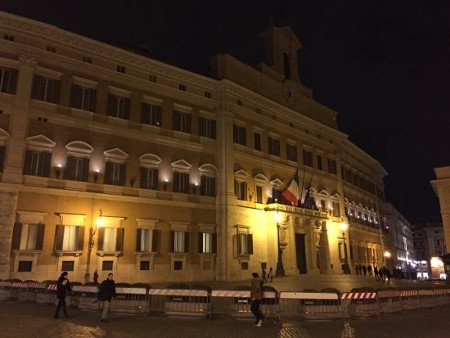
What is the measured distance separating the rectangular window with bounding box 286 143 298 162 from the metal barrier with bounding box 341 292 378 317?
2570 centimetres

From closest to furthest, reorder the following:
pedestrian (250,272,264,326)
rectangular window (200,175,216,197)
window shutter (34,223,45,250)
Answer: pedestrian (250,272,264,326) → window shutter (34,223,45,250) → rectangular window (200,175,216,197)

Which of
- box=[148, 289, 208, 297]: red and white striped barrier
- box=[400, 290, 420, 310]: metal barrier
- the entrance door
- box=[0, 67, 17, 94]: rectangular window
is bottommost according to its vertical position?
box=[400, 290, 420, 310]: metal barrier

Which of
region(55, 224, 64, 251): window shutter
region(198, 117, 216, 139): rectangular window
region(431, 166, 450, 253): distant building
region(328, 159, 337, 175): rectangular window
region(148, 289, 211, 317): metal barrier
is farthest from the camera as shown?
region(328, 159, 337, 175): rectangular window

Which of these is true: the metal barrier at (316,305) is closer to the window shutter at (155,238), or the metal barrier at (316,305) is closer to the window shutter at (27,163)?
the window shutter at (155,238)

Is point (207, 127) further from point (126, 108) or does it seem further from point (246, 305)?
point (246, 305)

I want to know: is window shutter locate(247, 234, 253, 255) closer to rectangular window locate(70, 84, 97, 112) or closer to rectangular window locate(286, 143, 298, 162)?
rectangular window locate(286, 143, 298, 162)

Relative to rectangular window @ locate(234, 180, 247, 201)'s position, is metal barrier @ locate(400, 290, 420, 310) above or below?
below

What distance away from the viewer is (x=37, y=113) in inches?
957

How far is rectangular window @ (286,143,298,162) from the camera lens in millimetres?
39594

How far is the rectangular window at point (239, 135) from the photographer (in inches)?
1343

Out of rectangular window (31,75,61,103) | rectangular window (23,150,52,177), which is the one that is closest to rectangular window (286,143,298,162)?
rectangular window (31,75,61,103)

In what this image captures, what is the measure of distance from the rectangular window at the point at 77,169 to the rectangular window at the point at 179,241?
763 centimetres

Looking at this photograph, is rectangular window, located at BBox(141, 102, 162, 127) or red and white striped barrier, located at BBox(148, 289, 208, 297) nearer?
red and white striped barrier, located at BBox(148, 289, 208, 297)

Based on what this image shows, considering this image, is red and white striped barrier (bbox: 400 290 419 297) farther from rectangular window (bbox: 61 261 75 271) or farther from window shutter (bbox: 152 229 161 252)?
rectangular window (bbox: 61 261 75 271)
